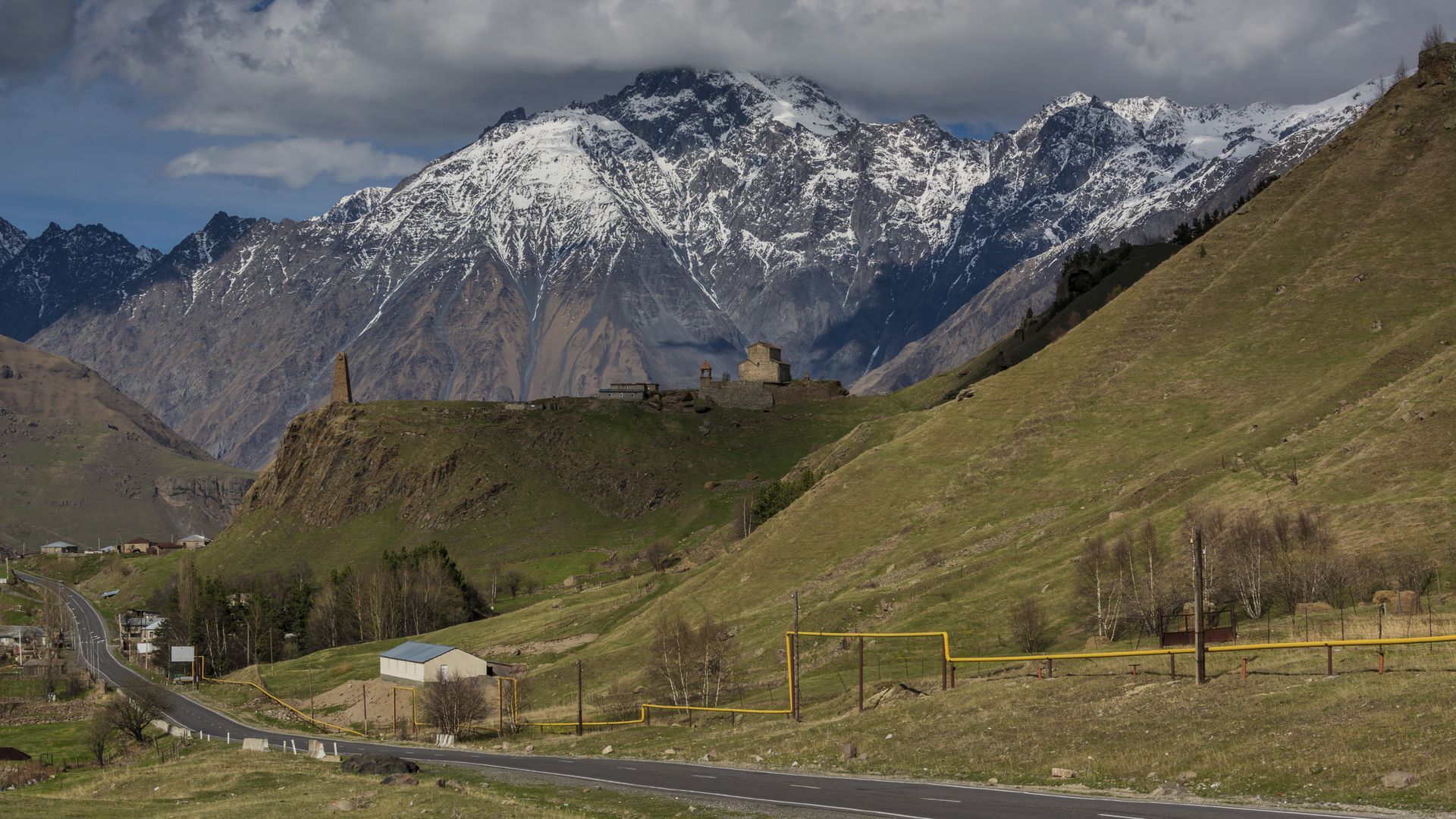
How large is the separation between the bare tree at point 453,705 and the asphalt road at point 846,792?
19.3 metres

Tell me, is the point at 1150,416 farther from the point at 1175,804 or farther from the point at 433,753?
the point at 1175,804

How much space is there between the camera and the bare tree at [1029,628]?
85125 mm

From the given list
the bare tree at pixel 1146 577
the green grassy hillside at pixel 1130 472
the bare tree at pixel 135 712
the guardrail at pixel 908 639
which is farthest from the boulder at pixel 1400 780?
the bare tree at pixel 135 712

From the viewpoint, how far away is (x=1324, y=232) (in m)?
143

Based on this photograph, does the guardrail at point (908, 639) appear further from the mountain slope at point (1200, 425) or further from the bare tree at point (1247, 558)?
the mountain slope at point (1200, 425)

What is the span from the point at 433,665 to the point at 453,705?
31815mm

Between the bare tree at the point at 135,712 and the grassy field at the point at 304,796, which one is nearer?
the grassy field at the point at 304,796

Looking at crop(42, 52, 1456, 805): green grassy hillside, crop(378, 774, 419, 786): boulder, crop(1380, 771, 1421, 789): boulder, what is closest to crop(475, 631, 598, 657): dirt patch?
crop(42, 52, 1456, 805): green grassy hillside

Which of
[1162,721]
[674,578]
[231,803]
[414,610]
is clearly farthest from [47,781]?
[414,610]

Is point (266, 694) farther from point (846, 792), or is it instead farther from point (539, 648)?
point (846, 792)

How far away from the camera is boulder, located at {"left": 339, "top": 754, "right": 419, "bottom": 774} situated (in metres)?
61.4

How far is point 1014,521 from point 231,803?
7535 centimetres

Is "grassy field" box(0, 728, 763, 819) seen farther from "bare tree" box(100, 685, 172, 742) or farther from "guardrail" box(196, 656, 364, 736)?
"guardrail" box(196, 656, 364, 736)

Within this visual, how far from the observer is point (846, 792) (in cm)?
4722
